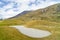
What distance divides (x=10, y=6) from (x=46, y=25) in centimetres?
75

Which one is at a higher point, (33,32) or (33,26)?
(33,26)

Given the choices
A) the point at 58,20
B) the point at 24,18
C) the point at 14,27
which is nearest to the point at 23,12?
the point at 24,18

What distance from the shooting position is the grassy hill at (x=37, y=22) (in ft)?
10.2

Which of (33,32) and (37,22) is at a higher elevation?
(37,22)

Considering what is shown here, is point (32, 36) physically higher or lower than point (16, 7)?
lower

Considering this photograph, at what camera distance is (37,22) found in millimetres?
3188

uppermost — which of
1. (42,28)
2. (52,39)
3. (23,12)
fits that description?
(23,12)

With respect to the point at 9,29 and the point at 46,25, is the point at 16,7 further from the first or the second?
the point at 46,25

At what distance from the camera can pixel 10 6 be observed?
327 cm

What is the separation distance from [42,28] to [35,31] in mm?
136

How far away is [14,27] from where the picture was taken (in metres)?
3.14

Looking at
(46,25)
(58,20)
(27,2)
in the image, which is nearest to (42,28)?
(46,25)

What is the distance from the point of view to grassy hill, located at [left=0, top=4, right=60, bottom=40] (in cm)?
310

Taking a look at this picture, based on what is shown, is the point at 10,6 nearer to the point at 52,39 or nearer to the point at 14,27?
the point at 14,27
